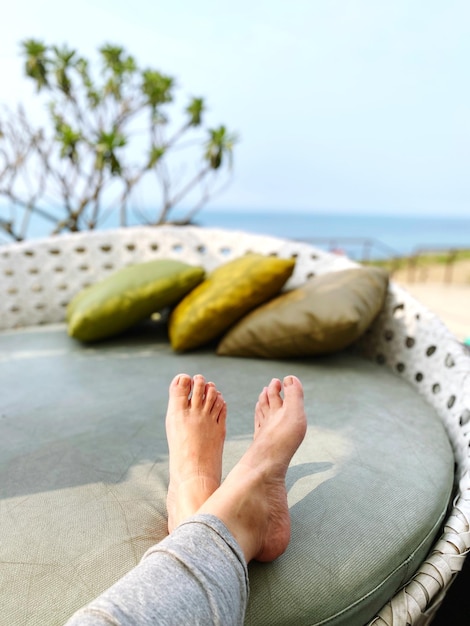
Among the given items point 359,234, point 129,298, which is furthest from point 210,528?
point 359,234

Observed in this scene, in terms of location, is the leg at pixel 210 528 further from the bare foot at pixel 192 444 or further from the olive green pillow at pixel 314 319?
the olive green pillow at pixel 314 319

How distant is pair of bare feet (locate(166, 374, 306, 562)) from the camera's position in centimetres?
66

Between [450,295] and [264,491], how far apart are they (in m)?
5.39

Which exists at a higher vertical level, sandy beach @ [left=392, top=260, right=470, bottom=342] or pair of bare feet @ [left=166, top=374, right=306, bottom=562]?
pair of bare feet @ [left=166, top=374, right=306, bottom=562]

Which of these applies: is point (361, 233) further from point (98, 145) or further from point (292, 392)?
point (292, 392)

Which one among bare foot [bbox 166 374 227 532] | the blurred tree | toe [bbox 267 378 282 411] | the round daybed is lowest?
the round daybed

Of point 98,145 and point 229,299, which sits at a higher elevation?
point 98,145

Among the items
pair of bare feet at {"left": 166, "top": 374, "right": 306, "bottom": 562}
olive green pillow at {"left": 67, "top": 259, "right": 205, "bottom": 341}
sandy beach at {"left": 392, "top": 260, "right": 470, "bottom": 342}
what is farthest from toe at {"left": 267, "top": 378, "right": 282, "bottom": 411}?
sandy beach at {"left": 392, "top": 260, "right": 470, "bottom": 342}

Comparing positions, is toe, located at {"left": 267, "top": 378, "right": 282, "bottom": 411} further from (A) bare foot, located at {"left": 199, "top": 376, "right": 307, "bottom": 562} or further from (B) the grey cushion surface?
(B) the grey cushion surface

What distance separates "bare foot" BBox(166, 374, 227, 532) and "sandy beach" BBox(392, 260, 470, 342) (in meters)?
2.23

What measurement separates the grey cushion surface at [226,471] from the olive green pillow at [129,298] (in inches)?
13.2

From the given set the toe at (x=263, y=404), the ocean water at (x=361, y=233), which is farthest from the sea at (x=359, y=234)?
the toe at (x=263, y=404)

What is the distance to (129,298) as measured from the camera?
1.76 m

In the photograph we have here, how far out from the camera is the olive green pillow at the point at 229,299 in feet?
5.31
